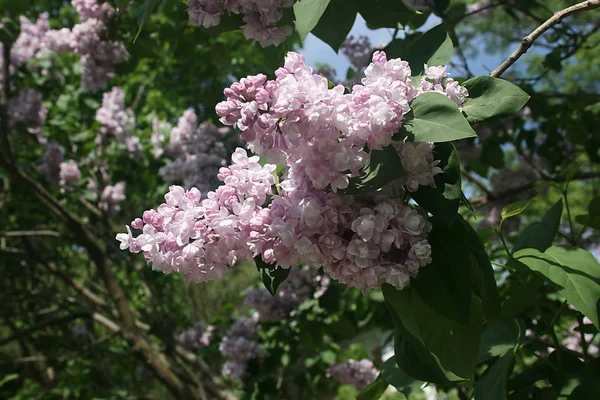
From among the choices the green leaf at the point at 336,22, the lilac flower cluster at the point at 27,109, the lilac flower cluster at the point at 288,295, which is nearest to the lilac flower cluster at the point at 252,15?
the green leaf at the point at 336,22

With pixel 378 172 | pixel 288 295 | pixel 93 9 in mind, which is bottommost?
pixel 288 295

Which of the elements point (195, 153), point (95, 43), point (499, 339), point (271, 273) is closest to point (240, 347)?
point (195, 153)

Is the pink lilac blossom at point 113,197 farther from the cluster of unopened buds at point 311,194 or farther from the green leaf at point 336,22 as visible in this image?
the cluster of unopened buds at point 311,194

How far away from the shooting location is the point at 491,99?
3.37ft

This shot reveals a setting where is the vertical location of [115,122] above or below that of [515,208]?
above

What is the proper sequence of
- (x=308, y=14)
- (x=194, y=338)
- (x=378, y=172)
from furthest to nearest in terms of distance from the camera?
(x=194, y=338) → (x=308, y=14) → (x=378, y=172)

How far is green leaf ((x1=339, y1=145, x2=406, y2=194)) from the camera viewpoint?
898 millimetres

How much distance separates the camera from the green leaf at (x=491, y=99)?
3.27ft

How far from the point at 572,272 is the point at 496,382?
11.0 inches

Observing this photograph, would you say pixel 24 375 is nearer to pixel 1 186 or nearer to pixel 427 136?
pixel 1 186

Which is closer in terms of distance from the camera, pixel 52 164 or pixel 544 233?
pixel 544 233

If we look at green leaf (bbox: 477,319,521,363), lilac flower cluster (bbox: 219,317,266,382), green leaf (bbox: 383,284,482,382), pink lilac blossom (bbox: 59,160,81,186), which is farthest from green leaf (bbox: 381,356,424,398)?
pink lilac blossom (bbox: 59,160,81,186)

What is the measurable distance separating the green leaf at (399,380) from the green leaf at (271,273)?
0.48 metres

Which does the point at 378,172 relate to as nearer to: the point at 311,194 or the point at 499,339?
the point at 311,194
